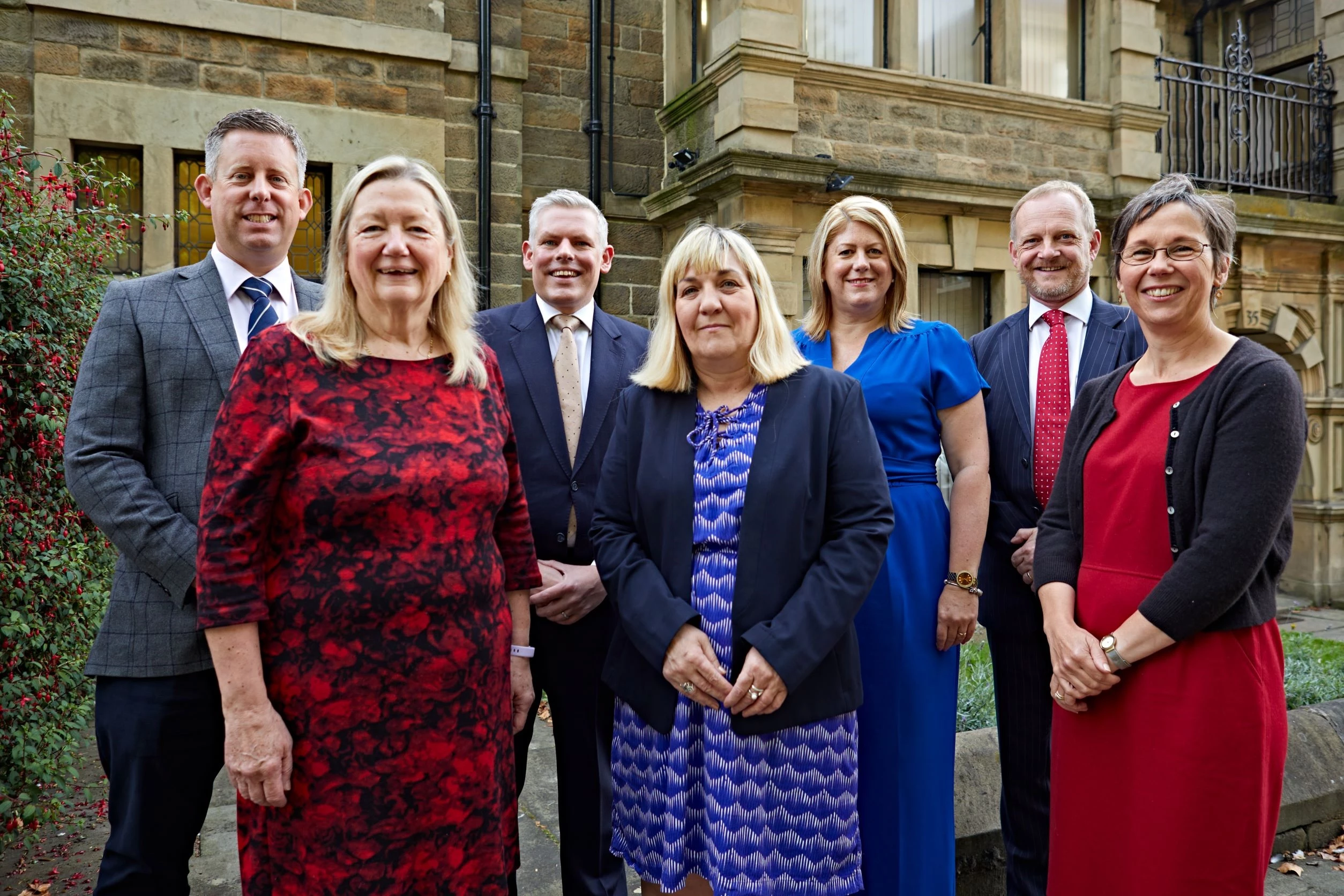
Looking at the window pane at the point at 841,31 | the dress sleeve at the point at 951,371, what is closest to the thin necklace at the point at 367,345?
the dress sleeve at the point at 951,371

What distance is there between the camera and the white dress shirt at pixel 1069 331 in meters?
3.02

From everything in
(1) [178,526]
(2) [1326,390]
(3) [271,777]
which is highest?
(2) [1326,390]

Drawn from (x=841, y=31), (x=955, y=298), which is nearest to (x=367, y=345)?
(x=841, y=31)

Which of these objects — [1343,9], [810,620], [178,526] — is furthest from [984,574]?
[1343,9]

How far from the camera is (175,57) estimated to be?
6.79 metres

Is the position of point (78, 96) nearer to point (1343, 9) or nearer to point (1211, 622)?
point (1211, 622)

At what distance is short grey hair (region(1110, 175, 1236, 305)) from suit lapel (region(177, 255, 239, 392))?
2.18 meters

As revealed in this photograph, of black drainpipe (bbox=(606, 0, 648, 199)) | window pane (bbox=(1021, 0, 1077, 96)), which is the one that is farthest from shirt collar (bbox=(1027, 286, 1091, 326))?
window pane (bbox=(1021, 0, 1077, 96))

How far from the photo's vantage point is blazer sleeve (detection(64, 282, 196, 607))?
204 cm

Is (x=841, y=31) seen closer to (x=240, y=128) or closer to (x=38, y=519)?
(x=240, y=128)

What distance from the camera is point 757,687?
2.14 m

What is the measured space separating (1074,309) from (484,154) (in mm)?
5842

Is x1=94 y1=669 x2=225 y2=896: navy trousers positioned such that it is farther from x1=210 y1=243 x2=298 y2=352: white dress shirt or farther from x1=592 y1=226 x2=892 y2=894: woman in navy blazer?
x1=592 y1=226 x2=892 y2=894: woman in navy blazer

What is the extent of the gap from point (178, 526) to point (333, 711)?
0.57 meters
